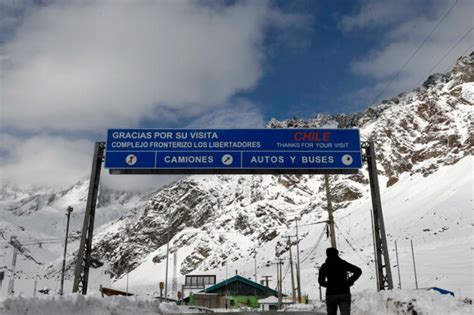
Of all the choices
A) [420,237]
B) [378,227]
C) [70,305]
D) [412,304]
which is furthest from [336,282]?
[420,237]

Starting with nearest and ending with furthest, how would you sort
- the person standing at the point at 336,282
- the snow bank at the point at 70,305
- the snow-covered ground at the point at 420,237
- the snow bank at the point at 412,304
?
1. the person standing at the point at 336,282
2. the snow bank at the point at 412,304
3. the snow bank at the point at 70,305
4. the snow-covered ground at the point at 420,237

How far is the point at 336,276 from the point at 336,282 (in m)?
0.10

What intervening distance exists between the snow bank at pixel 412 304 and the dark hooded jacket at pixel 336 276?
272 centimetres

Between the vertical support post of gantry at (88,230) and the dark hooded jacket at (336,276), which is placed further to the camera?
the vertical support post of gantry at (88,230)

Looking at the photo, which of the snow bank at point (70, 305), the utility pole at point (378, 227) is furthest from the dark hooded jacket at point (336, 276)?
the utility pole at point (378, 227)

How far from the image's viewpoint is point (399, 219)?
14762 cm

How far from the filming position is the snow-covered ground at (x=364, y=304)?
10.3 meters

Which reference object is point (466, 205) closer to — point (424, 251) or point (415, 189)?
point (424, 251)

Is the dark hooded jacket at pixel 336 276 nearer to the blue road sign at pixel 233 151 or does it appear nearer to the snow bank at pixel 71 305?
the snow bank at pixel 71 305

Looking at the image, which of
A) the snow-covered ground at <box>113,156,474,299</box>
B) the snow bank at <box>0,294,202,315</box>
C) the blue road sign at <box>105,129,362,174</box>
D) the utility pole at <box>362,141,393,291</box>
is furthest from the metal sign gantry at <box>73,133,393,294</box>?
the snow-covered ground at <box>113,156,474,299</box>

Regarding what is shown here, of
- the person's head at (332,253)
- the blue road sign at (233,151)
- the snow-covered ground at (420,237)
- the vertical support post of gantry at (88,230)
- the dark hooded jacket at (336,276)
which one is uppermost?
the snow-covered ground at (420,237)

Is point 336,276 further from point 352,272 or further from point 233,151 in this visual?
point 233,151

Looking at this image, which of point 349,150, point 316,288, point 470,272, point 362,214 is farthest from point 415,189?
point 349,150

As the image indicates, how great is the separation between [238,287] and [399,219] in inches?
3189
